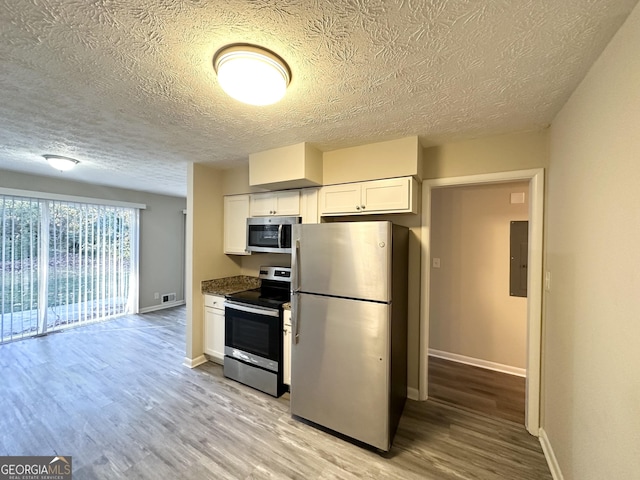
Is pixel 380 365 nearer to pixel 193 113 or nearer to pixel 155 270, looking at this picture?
pixel 193 113

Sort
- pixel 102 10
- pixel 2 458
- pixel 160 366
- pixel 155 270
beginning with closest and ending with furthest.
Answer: pixel 102 10
pixel 2 458
pixel 160 366
pixel 155 270

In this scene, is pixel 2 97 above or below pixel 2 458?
above

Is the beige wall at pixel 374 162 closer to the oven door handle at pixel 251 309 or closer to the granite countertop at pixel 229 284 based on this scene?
the oven door handle at pixel 251 309

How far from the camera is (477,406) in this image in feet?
7.88

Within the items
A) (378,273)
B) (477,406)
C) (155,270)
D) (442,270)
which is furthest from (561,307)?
(155,270)

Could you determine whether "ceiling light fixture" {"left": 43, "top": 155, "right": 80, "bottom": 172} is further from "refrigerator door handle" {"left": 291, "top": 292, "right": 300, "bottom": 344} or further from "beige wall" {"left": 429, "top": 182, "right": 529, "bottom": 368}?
"beige wall" {"left": 429, "top": 182, "right": 529, "bottom": 368}

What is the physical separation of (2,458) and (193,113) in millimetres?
2698

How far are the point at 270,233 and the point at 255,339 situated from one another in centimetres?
113

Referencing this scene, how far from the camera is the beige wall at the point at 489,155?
2.04 meters

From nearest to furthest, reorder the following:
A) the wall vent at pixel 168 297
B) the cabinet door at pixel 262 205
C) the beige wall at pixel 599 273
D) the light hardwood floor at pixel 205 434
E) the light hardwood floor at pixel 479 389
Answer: the beige wall at pixel 599 273
the light hardwood floor at pixel 205 434
the light hardwood floor at pixel 479 389
the cabinet door at pixel 262 205
the wall vent at pixel 168 297

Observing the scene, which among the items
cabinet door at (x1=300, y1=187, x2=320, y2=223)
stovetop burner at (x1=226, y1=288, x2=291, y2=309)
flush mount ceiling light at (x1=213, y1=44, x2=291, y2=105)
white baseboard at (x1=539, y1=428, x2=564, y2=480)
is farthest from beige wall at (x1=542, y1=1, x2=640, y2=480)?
stovetop burner at (x1=226, y1=288, x2=291, y2=309)

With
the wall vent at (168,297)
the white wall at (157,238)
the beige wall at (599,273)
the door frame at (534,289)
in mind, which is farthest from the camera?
the wall vent at (168,297)

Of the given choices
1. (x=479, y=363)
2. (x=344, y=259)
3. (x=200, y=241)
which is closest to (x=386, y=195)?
(x=344, y=259)

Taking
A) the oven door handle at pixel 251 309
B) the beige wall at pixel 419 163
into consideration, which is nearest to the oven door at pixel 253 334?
the oven door handle at pixel 251 309
